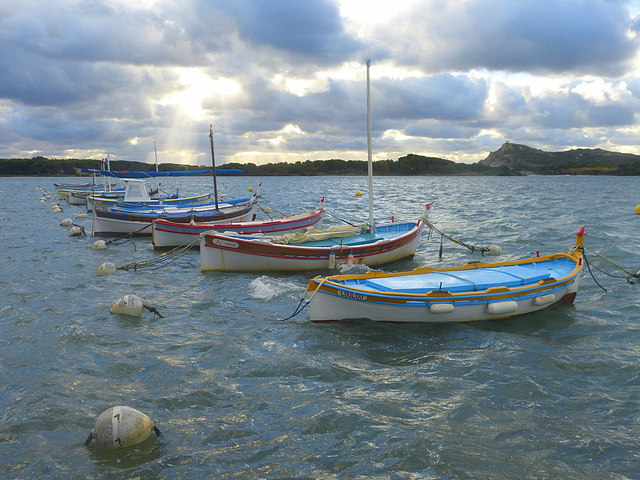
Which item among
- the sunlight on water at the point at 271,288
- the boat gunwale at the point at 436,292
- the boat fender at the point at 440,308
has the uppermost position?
the boat gunwale at the point at 436,292

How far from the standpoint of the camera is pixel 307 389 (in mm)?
7883

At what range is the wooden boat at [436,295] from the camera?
10.2 metres

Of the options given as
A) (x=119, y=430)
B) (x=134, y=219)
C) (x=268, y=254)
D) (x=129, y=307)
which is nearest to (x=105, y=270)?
(x=129, y=307)

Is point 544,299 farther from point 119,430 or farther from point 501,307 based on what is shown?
point 119,430

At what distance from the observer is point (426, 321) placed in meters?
10.6

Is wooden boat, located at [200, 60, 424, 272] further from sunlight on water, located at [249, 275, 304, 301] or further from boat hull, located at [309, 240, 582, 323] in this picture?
boat hull, located at [309, 240, 582, 323]

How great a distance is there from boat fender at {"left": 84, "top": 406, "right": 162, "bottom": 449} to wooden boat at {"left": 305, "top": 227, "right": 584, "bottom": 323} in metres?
4.96

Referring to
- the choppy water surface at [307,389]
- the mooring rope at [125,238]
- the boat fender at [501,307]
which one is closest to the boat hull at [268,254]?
the choppy water surface at [307,389]

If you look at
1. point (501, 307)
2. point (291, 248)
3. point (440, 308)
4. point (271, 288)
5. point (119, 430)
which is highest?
point (291, 248)

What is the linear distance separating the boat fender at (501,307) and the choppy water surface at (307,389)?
467 millimetres

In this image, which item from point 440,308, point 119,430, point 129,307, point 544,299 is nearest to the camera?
point 119,430

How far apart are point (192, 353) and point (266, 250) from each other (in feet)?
23.5

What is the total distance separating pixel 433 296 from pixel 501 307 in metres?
1.72

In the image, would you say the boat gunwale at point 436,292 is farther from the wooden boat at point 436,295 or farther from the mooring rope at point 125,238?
the mooring rope at point 125,238
